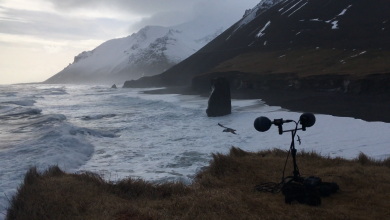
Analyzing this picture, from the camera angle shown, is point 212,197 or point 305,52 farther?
point 305,52

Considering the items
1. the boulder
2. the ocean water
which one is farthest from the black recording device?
the boulder

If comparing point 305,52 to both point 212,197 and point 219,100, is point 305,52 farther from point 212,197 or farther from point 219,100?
point 212,197

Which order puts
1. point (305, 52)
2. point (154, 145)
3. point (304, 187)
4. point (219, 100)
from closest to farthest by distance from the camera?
point (304, 187), point (154, 145), point (219, 100), point (305, 52)

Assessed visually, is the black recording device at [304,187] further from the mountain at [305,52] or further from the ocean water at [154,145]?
the mountain at [305,52]

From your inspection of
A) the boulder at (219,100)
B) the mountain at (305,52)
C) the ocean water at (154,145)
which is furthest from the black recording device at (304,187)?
the mountain at (305,52)

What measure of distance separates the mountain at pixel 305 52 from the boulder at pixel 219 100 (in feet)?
43.6

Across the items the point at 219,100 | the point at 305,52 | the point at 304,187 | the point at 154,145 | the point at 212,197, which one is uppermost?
the point at 305,52

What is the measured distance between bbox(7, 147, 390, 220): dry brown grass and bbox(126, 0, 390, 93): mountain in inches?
983

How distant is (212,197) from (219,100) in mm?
18357

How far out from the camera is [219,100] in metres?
23.0

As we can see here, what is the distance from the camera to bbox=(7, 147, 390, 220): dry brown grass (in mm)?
4328

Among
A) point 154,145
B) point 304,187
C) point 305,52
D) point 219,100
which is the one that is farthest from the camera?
point 305,52

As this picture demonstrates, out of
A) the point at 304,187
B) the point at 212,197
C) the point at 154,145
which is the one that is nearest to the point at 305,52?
the point at 154,145

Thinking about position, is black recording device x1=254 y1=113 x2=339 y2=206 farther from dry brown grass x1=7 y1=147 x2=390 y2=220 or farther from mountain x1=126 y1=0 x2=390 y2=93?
mountain x1=126 y1=0 x2=390 y2=93
